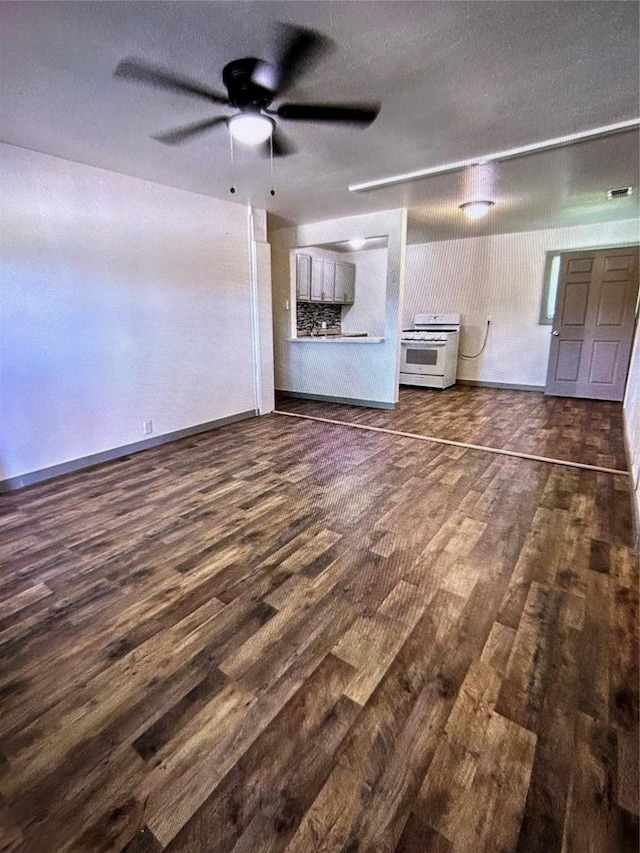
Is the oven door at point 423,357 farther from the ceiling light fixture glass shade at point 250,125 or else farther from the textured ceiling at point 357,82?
the ceiling light fixture glass shade at point 250,125

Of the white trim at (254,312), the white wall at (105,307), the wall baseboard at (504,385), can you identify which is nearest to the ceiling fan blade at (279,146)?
the white wall at (105,307)

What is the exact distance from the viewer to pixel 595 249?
5.46m

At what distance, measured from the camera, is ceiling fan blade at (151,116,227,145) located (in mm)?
2342

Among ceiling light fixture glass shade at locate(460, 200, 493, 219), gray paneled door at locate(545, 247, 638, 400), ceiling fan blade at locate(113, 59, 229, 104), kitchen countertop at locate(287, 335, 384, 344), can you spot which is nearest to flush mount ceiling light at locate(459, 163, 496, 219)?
ceiling light fixture glass shade at locate(460, 200, 493, 219)

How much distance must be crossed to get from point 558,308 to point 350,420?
3632mm

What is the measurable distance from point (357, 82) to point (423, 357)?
491 cm

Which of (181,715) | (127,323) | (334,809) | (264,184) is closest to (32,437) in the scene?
(127,323)

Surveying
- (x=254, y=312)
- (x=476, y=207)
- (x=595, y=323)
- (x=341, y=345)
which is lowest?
(x=341, y=345)

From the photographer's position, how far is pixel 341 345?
18.2 ft

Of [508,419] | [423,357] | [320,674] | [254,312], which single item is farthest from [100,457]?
[423,357]

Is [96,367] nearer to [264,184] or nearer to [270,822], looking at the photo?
[264,184]

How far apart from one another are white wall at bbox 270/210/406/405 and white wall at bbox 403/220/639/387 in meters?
Result: 2.56

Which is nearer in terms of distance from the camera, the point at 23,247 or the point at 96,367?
the point at 23,247

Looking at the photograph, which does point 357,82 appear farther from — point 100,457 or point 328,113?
point 100,457
